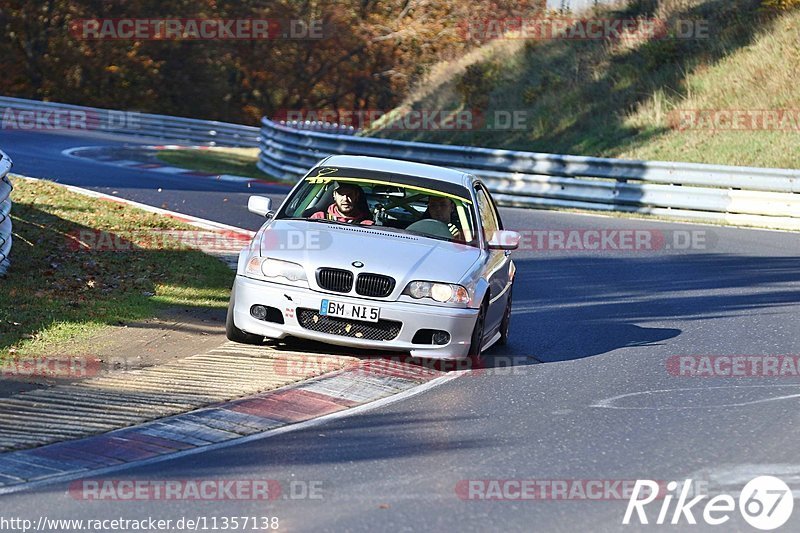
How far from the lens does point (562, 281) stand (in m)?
15.6

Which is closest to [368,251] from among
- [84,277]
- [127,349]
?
[127,349]

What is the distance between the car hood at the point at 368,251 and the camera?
10133 mm

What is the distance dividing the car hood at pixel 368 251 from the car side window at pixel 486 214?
0.50 m

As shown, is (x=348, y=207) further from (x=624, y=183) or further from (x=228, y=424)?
(x=624, y=183)

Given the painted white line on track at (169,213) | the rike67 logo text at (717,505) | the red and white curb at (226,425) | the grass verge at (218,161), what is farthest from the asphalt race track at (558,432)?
the grass verge at (218,161)

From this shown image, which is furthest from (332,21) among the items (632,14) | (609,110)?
(609,110)

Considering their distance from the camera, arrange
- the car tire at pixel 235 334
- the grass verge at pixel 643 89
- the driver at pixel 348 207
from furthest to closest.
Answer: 1. the grass verge at pixel 643 89
2. the driver at pixel 348 207
3. the car tire at pixel 235 334

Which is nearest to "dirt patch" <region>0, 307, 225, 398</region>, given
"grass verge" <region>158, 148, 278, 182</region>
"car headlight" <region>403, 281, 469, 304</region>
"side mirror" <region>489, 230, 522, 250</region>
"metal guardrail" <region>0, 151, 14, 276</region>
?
"car headlight" <region>403, 281, 469, 304</region>

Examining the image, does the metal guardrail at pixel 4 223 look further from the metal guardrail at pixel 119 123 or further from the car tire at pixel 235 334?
the metal guardrail at pixel 119 123

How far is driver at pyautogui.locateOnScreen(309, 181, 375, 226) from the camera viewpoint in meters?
11.2

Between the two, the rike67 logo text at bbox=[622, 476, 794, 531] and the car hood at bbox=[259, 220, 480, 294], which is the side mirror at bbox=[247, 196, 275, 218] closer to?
the car hood at bbox=[259, 220, 480, 294]

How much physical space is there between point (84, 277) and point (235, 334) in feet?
10.8

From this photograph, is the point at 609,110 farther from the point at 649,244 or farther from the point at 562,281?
the point at 562,281

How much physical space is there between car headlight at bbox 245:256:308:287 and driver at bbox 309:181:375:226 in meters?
1.04
